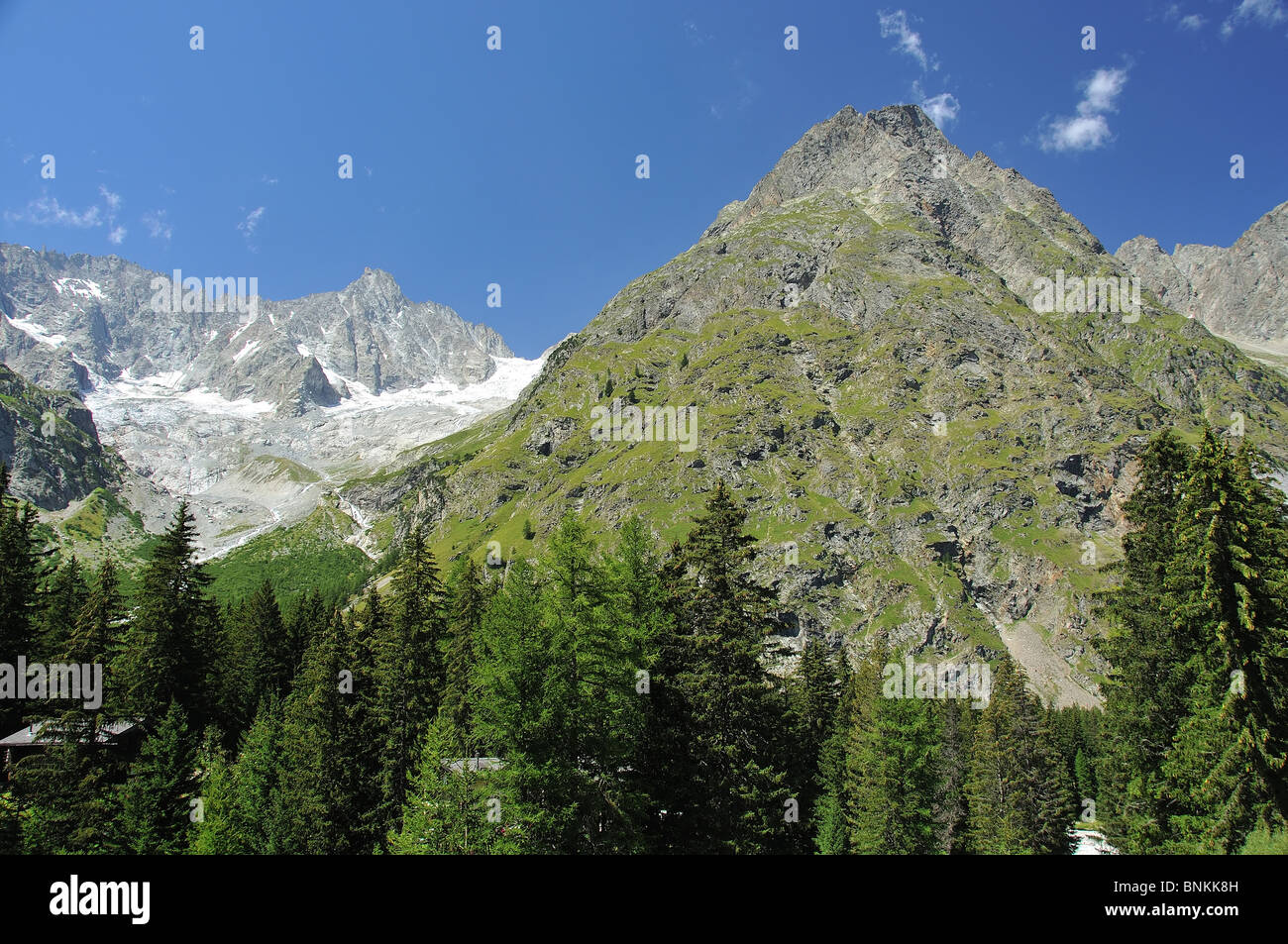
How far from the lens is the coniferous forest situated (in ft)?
90.1

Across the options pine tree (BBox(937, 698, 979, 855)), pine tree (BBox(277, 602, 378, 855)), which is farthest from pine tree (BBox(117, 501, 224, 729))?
pine tree (BBox(937, 698, 979, 855))

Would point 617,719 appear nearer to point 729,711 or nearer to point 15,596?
point 729,711

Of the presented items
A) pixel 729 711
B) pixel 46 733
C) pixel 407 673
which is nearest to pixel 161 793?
pixel 46 733

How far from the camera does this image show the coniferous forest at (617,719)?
27.5 meters

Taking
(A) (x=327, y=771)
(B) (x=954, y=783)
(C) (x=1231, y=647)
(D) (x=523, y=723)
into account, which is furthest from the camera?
(B) (x=954, y=783)

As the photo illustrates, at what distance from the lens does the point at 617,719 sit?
30391 mm

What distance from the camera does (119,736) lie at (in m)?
43.2

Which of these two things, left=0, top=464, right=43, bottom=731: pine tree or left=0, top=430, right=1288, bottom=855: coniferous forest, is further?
left=0, top=464, right=43, bottom=731: pine tree

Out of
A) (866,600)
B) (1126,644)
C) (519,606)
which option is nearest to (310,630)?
(519,606)

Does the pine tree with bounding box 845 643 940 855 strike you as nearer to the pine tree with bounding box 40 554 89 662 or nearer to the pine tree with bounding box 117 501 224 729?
the pine tree with bounding box 117 501 224 729

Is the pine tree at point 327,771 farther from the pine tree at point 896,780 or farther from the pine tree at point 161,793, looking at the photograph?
the pine tree at point 896,780

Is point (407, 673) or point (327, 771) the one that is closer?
point (327, 771)
